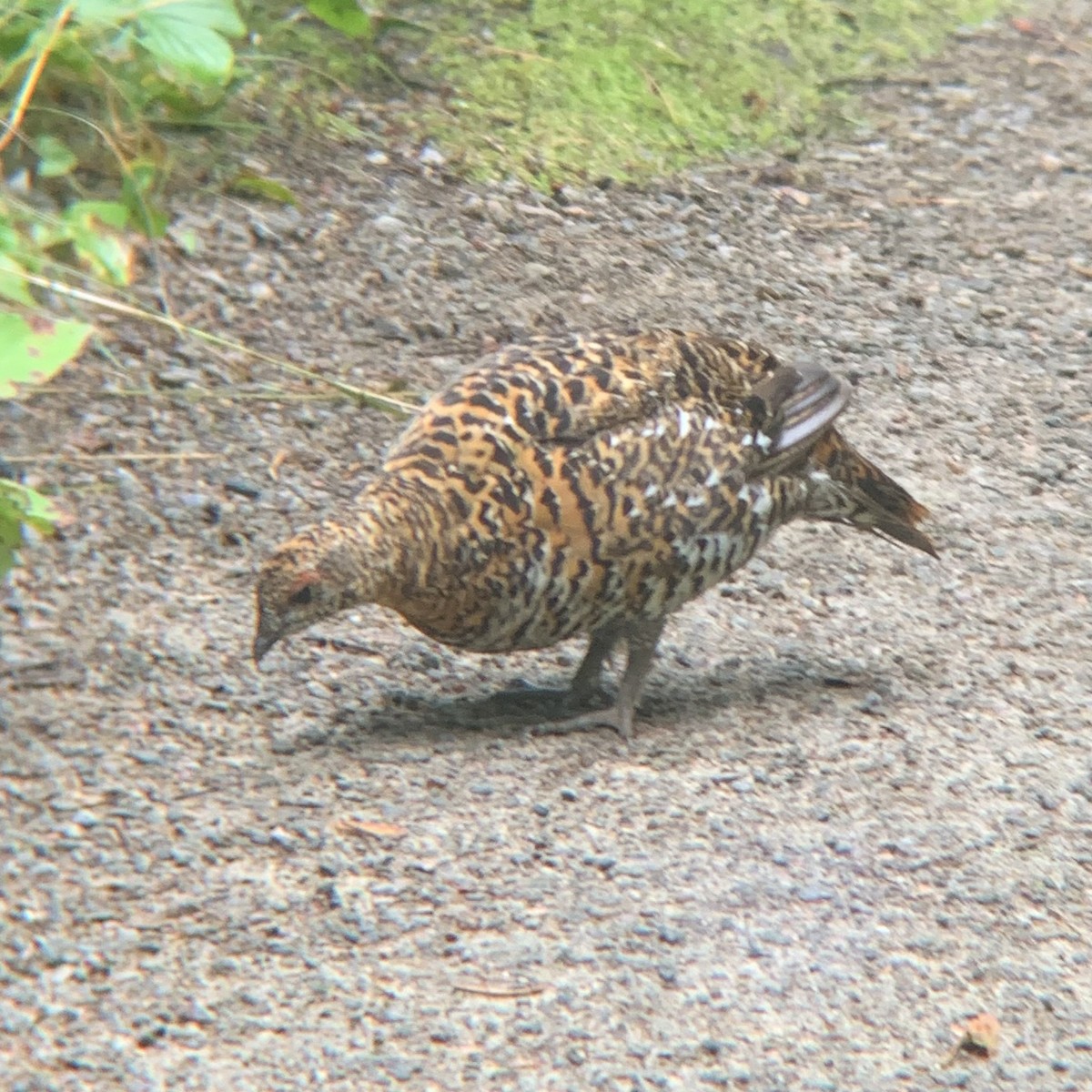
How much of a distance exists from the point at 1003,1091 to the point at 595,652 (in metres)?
1.78

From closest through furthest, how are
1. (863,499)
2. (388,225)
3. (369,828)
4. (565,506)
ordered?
(369,828)
(565,506)
(863,499)
(388,225)

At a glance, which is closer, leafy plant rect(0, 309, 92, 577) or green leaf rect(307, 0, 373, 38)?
leafy plant rect(0, 309, 92, 577)

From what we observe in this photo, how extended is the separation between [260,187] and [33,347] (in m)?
2.62

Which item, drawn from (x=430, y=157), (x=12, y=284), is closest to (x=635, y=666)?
(x=12, y=284)

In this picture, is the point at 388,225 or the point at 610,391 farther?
the point at 388,225

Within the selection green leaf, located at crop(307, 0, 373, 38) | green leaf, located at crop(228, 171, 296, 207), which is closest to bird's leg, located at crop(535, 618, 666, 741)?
green leaf, located at crop(228, 171, 296, 207)

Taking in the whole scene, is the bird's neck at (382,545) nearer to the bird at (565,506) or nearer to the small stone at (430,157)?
the bird at (565,506)

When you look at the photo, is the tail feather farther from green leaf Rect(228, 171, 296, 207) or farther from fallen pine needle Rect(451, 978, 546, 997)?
green leaf Rect(228, 171, 296, 207)

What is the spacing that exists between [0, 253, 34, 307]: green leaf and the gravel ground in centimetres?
74

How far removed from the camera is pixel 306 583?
425 cm

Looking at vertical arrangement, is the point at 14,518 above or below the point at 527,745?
above

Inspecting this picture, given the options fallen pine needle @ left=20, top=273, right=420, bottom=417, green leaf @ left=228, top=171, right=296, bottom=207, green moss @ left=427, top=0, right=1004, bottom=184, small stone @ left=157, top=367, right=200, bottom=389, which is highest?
green moss @ left=427, top=0, right=1004, bottom=184

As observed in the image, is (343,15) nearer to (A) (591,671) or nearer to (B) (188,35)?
(B) (188,35)

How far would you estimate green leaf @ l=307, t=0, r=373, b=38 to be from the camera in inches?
285
